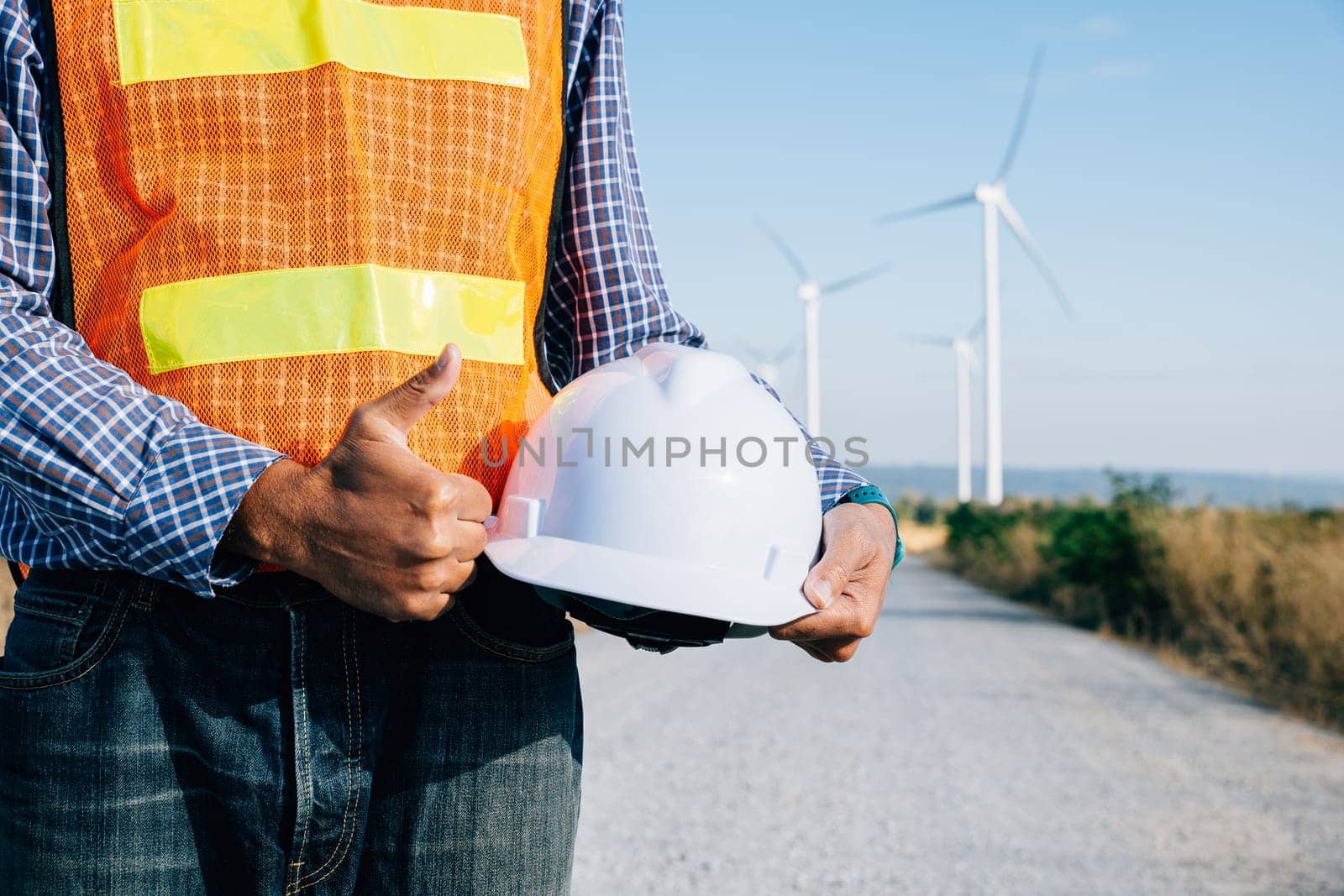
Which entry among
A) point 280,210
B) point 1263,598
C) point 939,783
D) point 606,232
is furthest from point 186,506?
point 1263,598

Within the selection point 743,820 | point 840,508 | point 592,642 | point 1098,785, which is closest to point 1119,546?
point 592,642

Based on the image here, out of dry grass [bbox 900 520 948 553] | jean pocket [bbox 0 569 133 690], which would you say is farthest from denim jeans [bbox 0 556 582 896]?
dry grass [bbox 900 520 948 553]

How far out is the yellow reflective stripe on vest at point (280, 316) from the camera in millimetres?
1236

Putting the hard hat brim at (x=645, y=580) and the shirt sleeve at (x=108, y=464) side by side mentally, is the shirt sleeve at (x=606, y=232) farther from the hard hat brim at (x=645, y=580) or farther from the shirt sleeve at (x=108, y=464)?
→ the shirt sleeve at (x=108, y=464)

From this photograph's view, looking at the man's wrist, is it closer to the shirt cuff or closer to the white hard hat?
the shirt cuff

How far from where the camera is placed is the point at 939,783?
21.1 feet

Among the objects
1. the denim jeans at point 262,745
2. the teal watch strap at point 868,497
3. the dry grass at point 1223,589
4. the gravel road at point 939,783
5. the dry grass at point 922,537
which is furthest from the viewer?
the dry grass at point 922,537

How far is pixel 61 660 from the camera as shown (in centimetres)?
119

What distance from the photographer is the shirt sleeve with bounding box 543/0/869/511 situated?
1.48 metres

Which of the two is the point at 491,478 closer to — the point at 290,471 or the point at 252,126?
the point at 290,471

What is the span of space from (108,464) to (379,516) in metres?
0.25

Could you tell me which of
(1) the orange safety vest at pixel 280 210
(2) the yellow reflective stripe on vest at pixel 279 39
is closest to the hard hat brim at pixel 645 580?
(1) the orange safety vest at pixel 280 210

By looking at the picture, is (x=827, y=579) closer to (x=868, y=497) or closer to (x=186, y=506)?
(x=868, y=497)

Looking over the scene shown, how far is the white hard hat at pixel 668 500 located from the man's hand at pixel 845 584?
0.07 feet
